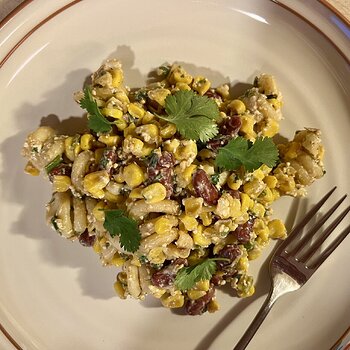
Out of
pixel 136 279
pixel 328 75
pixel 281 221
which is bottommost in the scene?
pixel 136 279

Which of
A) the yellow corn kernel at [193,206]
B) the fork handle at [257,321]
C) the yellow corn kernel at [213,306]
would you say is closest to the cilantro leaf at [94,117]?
the yellow corn kernel at [193,206]

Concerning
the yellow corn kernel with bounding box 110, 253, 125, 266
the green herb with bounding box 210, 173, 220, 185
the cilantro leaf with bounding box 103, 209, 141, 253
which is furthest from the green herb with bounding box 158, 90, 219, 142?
the yellow corn kernel with bounding box 110, 253, 125, 266

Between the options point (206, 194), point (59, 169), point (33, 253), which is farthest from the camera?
point (33, 253)

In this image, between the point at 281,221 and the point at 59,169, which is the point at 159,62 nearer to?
the point at 59,169

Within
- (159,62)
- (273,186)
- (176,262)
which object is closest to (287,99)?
(273,186)

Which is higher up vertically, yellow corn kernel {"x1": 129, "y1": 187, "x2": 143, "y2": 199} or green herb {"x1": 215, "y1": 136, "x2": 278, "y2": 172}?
green herb {"x1": 215, "y1": 136, "x2": 278, "y2": 172}

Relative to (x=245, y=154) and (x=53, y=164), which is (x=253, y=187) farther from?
(x=53, y=164)

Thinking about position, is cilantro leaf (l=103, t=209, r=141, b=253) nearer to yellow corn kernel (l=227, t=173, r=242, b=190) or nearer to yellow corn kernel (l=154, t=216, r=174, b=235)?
yellow corn kernel (l=154, t=216, r=174, b=235)
